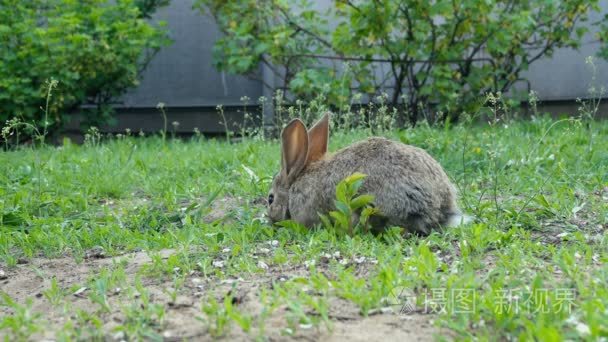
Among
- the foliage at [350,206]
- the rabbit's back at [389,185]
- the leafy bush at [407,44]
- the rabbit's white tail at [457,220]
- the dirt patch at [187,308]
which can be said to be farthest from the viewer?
the leafy bush at [407,44]

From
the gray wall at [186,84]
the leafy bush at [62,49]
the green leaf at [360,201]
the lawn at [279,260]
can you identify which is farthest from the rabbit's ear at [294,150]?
the gray wall at [186,84]

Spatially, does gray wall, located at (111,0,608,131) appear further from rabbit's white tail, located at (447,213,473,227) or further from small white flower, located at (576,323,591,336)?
small white flower, located at (576,323,591,336)

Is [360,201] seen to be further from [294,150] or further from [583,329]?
[583,329]

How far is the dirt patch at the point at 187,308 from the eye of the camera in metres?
2.67

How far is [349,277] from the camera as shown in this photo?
123 inches

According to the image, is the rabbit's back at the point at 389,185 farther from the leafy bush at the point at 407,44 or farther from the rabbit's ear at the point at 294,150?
the leafy bush at the point at 407,44

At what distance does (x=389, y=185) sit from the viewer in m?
4.10

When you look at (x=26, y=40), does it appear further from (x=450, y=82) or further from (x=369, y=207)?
(x=369, y=207)

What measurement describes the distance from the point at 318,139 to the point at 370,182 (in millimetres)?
683

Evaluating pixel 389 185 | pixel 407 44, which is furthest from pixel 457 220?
pixel 407 44

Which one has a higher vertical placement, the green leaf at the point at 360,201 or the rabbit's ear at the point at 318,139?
the rabbit's ear at the point at 318,139

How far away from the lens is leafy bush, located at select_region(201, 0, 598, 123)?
840 cm

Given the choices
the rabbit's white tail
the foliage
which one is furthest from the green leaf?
the rabbit's white tail

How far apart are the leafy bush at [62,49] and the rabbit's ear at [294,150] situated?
16.0 feet
